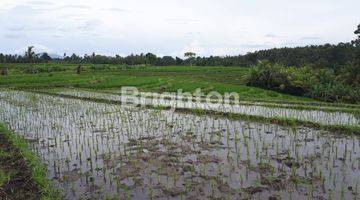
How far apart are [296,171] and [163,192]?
2784 mm

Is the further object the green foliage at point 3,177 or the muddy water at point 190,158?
the green foliage at point 3,177

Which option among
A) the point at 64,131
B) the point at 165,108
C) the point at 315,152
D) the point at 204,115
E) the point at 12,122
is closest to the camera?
the point at 315,152

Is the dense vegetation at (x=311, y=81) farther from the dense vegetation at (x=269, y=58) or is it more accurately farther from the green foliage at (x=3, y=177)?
the green foliage at (x=3, y=177)

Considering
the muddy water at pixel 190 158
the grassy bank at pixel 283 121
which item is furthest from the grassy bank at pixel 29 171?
the grassy bank at pixel 283 121

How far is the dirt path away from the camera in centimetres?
698

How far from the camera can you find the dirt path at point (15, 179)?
6977 millimetres

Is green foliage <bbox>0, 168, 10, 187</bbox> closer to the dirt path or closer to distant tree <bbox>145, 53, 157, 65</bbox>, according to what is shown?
the dirt path

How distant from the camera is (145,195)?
7.00 m

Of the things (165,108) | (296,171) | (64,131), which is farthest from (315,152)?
(165,108)

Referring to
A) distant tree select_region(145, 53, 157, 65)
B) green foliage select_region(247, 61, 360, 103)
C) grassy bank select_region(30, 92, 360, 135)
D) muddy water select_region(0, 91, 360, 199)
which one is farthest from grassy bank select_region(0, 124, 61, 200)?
distant tree select_region(145, 53, 157, 65)

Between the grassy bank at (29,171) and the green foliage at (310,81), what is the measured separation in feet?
63.2

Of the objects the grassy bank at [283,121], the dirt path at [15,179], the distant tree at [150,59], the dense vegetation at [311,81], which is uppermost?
the distant tree at [150,59]

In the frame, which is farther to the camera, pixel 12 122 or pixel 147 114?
pixel 147 114

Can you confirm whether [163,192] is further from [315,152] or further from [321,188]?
[315,152]
